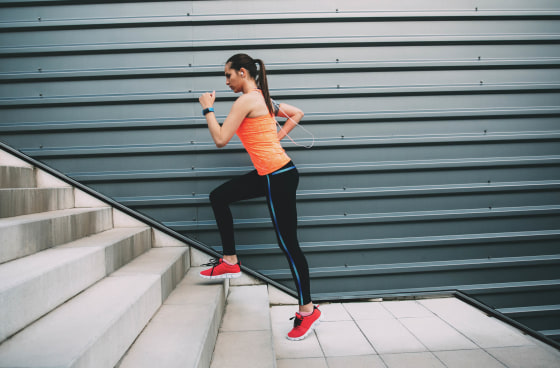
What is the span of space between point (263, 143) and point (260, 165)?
0.16 metres

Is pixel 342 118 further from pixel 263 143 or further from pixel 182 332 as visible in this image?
pixel 182 332

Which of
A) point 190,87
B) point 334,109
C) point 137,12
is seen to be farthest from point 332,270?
point 137,12

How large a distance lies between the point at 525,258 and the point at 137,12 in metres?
4.53

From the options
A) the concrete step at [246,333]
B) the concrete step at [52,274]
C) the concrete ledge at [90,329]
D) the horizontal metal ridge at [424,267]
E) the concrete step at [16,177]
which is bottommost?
the concrete step at [246,333]

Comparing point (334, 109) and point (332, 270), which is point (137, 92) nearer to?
point (334, 109)

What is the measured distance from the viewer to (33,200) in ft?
7.70

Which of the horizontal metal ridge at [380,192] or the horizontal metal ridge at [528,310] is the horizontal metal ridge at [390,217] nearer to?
the horizontal metal ridge at [380,192]

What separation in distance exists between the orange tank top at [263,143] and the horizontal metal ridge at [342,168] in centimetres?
85

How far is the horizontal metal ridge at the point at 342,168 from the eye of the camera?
313 cm

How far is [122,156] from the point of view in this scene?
3143 mm

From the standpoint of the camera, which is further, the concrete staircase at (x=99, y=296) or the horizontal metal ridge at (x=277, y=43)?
the horizontal metal ridge at (x=277, y=43)

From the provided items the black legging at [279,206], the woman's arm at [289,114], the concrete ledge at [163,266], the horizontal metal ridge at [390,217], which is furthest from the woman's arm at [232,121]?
the horizontal metal ridge at [390,217]

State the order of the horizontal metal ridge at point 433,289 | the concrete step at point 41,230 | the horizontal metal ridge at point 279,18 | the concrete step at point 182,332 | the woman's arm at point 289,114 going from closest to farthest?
the concrete step at point 182,332, the concrete step at point 41,230, the woman's arm at point 289,114, the horizontal metal ridge at point 279,18, the horizontal metal ridge at point 433,289

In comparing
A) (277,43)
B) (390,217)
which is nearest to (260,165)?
(277,43)
